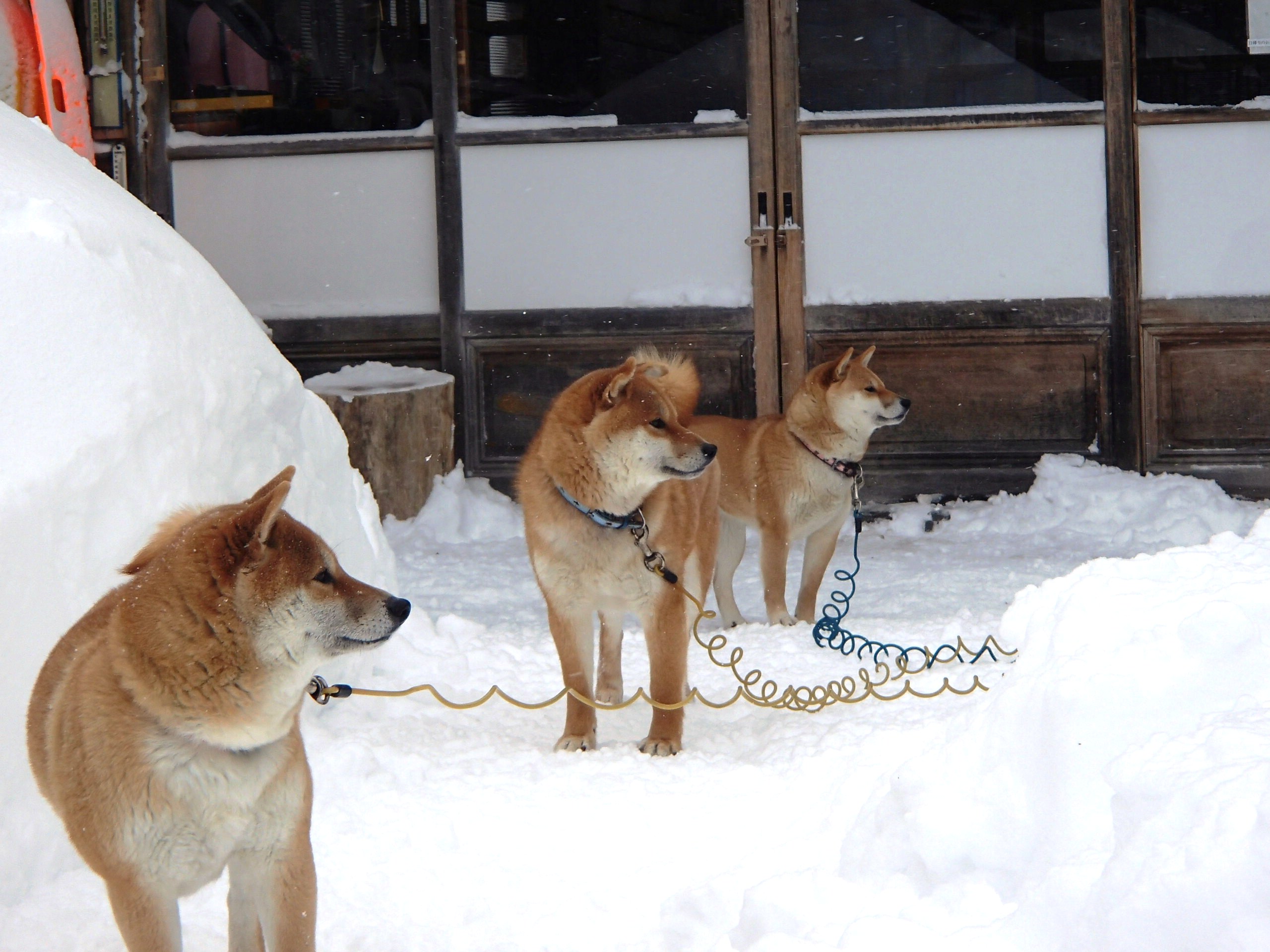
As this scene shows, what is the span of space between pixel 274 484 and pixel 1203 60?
23.4ft

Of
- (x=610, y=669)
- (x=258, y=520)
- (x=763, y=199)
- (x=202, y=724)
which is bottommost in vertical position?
(x=610, y=669)

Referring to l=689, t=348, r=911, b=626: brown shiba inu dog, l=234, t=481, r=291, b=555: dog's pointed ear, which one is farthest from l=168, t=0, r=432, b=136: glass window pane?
l=234, t=481, r=291, b=555: dog's pointed ear

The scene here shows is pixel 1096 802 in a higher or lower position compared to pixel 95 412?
lower

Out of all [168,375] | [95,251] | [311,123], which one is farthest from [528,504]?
[311,123]

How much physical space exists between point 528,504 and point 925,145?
15.2 feet

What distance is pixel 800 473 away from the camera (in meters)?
5.93

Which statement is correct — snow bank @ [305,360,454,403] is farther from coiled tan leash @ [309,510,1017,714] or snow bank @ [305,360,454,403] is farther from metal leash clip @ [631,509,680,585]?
metal leash clip @ [631,509,680,585]

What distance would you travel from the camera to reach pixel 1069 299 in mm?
7531

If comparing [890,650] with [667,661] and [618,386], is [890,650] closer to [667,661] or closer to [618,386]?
[667,661]

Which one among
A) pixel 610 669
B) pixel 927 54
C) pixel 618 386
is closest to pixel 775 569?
pixel 610 669

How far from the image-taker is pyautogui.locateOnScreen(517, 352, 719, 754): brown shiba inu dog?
3766 millimetres

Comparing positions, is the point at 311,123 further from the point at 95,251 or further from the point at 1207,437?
the point at 1207,437

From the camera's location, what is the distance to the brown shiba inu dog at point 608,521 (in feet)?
12.4

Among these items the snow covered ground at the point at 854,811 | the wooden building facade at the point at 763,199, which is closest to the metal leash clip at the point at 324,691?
the snow covered ground at the point at 854,811
